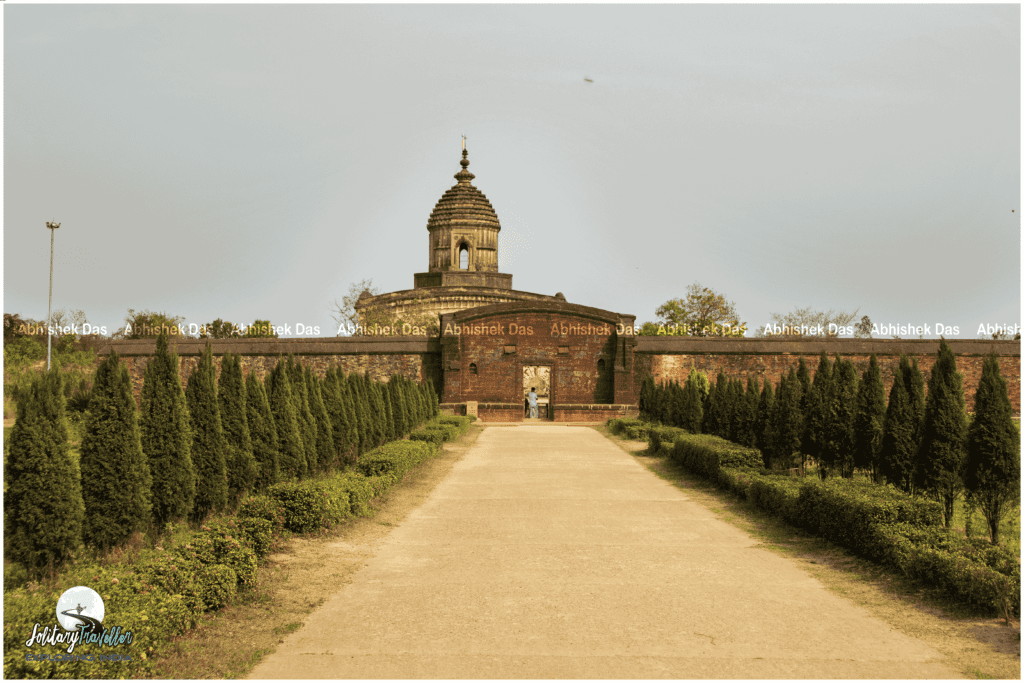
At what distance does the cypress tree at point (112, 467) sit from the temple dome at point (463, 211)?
45967 mm

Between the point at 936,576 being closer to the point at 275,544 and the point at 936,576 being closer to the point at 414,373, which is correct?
the point at 275,544

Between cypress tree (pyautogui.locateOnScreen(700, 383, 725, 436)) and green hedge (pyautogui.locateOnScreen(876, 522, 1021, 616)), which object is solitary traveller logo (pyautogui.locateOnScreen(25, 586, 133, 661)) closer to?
green hedge (pyautogui.locateOnScreen(876, 522, 1021, 616))

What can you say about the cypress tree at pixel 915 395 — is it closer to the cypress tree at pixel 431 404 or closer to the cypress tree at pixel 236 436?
the cypress tree at pixel 236 436

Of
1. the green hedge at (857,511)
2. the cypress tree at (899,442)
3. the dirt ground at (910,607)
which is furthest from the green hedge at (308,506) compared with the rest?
the cypress tree at (899,442)

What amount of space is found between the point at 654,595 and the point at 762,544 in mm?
2619

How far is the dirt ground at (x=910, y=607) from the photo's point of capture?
5027mm

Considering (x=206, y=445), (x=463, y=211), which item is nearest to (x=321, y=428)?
(x=206, y=445)

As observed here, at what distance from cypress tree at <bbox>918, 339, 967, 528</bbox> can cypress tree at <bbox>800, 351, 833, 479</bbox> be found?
2559mm

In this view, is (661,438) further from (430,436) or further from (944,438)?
(944,438)

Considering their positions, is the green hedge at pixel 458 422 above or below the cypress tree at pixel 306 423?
below

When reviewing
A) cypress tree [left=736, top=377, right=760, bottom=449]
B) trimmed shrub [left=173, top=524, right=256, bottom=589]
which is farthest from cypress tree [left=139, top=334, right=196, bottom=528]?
cypress tree [left=736, top=377, right=760, bottom=449]

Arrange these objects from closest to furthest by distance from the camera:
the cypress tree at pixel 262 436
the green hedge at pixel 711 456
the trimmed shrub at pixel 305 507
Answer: the trimmed shrub at pixel 305 507, the cypress tree at pixel 262 436, the green hedge at pixel 711 456

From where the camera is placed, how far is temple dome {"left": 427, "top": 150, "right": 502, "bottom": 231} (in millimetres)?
53094

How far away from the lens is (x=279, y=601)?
6191 mm
